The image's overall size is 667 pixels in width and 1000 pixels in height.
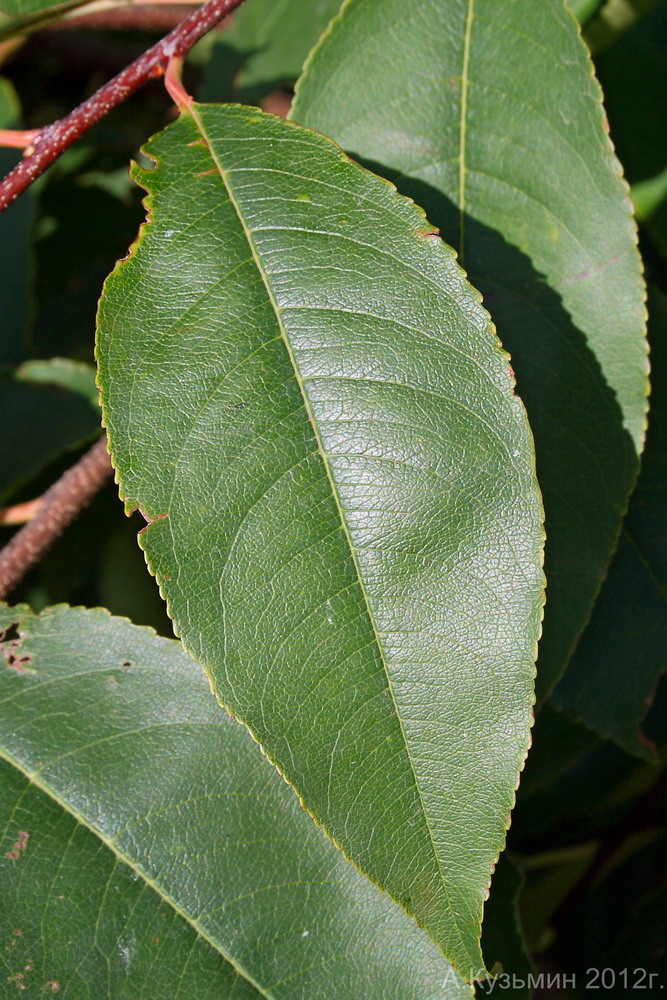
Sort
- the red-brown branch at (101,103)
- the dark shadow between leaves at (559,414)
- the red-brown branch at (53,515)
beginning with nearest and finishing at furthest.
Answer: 1. the red-brown branch at (101,103)
2. the dark shadow between leaves at (559,414)
3. the red-brown branch at (53,515)

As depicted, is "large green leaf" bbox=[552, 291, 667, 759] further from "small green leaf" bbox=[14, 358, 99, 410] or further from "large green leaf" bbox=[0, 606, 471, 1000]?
"small green leaf" bbox=[14, 358, 99, 410]

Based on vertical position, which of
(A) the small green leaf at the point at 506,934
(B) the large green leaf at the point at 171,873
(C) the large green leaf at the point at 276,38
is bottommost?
(A) the small green leaf at the point at 506,934

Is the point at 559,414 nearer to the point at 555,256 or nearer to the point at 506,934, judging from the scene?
the point at 555,256

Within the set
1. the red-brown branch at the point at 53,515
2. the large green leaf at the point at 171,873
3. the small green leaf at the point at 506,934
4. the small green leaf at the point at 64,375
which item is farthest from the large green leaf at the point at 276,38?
the small green leaf at the point at 506,934

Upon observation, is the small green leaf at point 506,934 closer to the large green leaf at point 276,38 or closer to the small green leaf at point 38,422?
the small green leaf at point 38,422

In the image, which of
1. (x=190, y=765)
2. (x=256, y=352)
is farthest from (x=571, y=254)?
(x=190, y=765)

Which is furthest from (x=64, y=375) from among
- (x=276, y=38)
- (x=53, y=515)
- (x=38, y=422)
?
(x=276, y=38)
